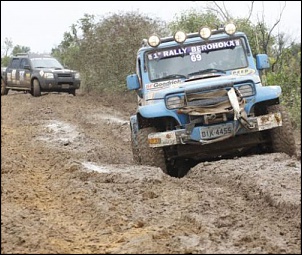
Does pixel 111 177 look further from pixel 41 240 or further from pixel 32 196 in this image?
pixel 41 240

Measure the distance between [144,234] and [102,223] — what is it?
20.9 inches

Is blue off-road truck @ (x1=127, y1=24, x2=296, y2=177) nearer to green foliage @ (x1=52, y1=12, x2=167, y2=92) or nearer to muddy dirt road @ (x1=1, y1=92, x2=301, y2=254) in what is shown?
muddy dirt road @ (x1=1, y1=92, x2=301, y2=254)

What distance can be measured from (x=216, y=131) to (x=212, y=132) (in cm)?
6

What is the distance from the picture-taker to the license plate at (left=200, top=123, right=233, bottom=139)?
7645 mm

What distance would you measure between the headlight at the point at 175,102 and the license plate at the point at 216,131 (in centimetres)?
42

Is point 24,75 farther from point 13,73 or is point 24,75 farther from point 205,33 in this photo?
point 205,33

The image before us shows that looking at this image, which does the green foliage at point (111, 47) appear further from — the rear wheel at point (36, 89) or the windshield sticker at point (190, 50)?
the windshield sticker at point (190, 50)

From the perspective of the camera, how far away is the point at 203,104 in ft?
25.2

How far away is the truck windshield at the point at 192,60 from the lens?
27.9 ft

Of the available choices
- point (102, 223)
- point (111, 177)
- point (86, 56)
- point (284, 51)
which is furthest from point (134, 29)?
point (102, 223)

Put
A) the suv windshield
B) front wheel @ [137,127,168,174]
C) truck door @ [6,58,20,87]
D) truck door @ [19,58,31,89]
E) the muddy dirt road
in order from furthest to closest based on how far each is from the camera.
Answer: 1. truck door @ [6,58,20,87]
2. the suv windshield
3. truck door @ [19,58,31,89]
4. front wheel @ [137,127,168,174]
5. the muddy dirt road

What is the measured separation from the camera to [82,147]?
420 inches

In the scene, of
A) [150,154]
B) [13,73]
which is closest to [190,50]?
[150,154]

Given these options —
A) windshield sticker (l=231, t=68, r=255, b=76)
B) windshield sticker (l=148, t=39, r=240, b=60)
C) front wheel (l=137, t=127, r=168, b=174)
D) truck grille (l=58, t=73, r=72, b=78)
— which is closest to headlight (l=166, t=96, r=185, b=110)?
front wheel (l=137, t=127, r=168, b=174)
